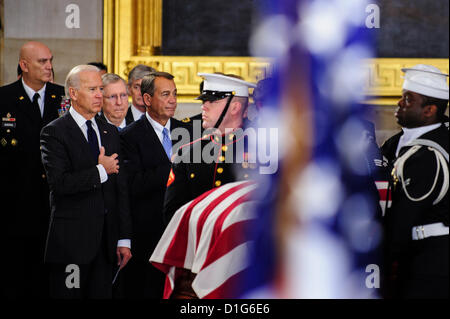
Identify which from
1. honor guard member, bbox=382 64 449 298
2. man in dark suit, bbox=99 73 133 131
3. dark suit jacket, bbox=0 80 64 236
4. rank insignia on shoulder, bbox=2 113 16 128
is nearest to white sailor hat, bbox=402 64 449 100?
honor guard member, bbox=382 64 449 298

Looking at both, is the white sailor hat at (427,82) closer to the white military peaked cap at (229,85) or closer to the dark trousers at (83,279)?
the white military peaked cap at (229,85)

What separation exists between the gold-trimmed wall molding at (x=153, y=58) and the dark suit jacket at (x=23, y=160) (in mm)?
1659

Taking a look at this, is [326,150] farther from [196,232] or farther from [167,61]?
[167,61]

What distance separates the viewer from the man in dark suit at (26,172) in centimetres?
506

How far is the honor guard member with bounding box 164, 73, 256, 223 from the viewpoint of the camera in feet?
10.9

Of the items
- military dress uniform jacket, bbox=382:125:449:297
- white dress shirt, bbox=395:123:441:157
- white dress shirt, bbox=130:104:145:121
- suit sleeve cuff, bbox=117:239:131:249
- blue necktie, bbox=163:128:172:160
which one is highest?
white dress shirt, bbox=130:104:145:121

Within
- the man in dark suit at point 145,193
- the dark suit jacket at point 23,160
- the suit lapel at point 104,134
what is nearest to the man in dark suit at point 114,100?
the dark suit jacket at point 23,160

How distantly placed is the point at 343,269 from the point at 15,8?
5.78 metres

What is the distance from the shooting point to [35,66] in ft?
17.1

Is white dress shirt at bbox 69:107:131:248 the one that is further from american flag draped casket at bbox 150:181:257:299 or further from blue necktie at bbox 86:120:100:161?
american flag draped casket at bbox 150:181:257:299

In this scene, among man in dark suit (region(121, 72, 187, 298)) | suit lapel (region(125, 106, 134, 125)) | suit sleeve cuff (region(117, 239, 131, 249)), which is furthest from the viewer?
suit lapel (region(125, 106, 134, 125))

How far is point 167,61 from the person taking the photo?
22.3ft

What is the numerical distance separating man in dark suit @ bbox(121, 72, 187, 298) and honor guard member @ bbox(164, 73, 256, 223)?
3.08 feet
